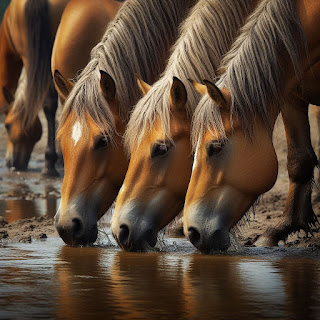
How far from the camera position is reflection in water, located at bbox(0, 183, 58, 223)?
870 centimetres

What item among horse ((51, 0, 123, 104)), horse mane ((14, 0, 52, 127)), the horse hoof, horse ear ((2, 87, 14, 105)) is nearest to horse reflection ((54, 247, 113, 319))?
horse ((51, 0, 123, 104))

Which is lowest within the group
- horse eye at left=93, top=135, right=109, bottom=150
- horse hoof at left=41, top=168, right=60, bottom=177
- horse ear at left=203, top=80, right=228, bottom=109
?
horse eye at left=93, top=135, right=109, bottom=150

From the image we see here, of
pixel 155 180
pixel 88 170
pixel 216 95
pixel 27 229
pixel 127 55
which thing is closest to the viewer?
pixel 216 95

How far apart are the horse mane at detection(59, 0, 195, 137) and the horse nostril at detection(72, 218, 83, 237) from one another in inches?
26.4

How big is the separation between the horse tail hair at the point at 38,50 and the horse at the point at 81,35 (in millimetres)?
2754

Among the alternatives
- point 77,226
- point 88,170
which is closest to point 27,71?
point 88,170

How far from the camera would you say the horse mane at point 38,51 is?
11.0 meters

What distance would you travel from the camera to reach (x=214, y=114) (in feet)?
18.9

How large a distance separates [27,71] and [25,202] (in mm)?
1865

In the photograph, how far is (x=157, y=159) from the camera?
19.7ft

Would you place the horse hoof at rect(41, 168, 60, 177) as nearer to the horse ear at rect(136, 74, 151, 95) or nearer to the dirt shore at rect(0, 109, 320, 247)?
the dirt shore at rect(0, 109, 320, 247)

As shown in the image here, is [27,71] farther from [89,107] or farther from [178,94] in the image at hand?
[178,94]

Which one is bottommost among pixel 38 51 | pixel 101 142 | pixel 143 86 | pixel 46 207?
pixel 46 207

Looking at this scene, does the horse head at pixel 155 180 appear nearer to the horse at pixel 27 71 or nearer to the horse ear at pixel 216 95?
the horse ear at pixel 216 95
